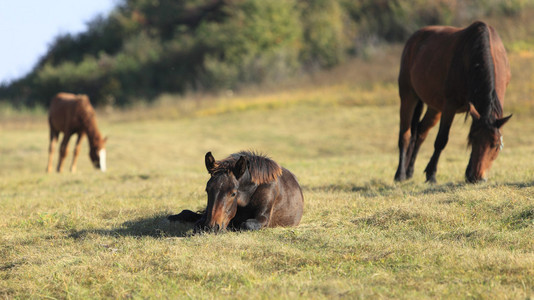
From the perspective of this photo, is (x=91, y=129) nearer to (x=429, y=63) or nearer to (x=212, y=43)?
(x=429, y=63)

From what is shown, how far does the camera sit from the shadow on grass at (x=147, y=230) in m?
6.49

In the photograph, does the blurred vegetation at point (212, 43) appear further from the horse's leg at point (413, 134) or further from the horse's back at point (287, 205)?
the horse's back at point (287, 205)

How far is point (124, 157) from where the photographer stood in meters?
19.9

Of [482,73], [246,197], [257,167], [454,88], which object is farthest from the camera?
[454,88]

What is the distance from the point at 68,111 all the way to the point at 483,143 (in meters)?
12.7

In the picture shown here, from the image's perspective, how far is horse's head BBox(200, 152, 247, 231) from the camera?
5.88 metres

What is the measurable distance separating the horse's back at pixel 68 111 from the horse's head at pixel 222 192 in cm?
1167

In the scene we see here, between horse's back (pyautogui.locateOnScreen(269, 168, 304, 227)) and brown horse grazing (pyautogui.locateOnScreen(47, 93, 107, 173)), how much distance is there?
1038 cm

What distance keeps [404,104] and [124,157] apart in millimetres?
11729

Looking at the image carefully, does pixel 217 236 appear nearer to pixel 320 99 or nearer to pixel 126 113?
pixel 320 99

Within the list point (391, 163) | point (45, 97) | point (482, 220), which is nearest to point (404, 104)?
point (391, 163)

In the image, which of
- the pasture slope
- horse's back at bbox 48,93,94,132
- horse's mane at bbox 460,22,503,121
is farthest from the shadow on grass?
horse's back at bbox 48,93,94,132

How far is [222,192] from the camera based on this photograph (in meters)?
5.90

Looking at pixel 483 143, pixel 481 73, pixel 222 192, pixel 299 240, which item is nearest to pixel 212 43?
pixel 481 73
